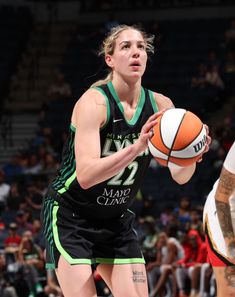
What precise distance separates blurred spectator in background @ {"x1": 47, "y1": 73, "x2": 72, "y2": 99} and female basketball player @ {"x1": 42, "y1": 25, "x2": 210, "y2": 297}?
13408 mm

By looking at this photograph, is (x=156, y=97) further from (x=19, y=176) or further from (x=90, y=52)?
(x=90, y=52)

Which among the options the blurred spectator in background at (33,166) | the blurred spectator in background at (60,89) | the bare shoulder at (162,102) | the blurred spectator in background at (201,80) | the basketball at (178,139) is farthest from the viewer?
the blurred spectator in background at (60,89)

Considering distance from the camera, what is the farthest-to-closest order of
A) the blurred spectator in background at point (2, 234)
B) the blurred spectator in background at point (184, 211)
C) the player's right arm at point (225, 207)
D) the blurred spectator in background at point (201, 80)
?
the blurred spectator in background at point (201, 80) → the blurred spectator in background at point (2, 234) → the blurred spectator in background at point (184, 211) → the player's right arm at point (225, 207)

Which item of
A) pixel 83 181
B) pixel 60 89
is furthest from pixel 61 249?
pixel 60 89

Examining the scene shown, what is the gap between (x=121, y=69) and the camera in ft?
15.8

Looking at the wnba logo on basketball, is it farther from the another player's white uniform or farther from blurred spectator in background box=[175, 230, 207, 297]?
blurred spectator in background box=[175, 230, 207, 297]

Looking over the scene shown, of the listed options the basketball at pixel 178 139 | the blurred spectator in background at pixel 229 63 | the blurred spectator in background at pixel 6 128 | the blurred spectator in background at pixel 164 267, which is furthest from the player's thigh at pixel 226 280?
the blurred spectator in background at pixel 6 128

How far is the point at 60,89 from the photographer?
61.1ft

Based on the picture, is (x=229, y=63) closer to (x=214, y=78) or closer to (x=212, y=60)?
(x=212, y=60)

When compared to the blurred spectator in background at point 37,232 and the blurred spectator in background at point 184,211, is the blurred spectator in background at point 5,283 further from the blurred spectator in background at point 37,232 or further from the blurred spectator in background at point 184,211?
the blurred spectator in background at point 184,211

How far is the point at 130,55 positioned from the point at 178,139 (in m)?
0.65

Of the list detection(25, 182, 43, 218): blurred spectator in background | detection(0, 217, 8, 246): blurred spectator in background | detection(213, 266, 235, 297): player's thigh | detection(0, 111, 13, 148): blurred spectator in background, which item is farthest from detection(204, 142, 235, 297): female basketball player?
detection(0, 111, 13, 148): blurred spectator in background

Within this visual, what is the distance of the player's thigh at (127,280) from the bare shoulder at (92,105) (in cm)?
99

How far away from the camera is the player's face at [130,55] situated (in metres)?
4.75
